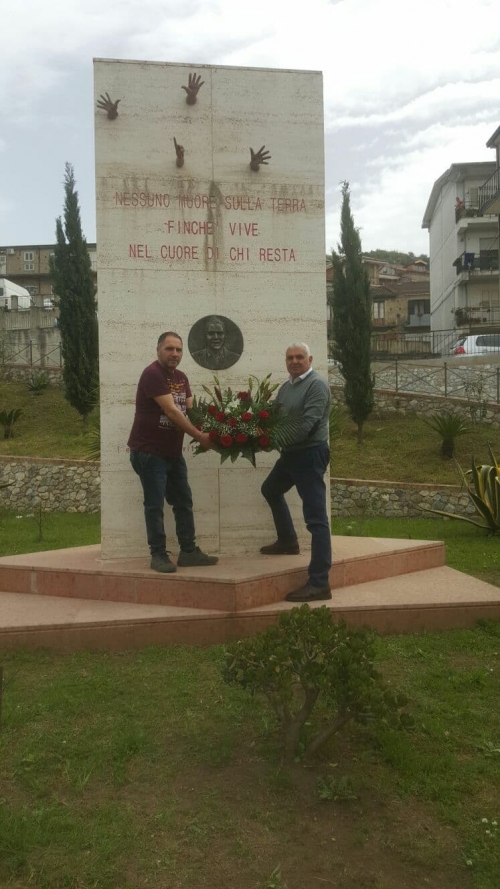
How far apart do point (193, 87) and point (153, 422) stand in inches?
110

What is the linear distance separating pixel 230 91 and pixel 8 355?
23.4 meters

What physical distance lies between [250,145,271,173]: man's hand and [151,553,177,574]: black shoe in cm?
327

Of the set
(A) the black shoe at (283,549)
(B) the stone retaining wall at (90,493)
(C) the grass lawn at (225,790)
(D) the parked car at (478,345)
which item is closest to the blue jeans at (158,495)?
(A) the black shoe at (283,549)

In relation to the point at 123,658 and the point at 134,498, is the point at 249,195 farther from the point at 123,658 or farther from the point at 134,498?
the point at 123,658

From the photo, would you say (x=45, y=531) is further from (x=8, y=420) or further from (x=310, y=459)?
(x=8, y=420)

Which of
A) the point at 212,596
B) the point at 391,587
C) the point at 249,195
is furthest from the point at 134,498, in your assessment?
the point at 249,195

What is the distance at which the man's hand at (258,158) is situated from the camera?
674cm

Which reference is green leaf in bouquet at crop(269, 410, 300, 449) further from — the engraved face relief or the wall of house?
the wall of house

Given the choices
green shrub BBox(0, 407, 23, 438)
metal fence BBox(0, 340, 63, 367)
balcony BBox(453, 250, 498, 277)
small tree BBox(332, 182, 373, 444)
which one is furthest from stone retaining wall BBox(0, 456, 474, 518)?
balcony BBox(453, 250, 498, 277)

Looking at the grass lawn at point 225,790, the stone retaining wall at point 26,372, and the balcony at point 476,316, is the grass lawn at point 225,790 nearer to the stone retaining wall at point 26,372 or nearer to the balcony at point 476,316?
the stone retaining wall at point 26,372

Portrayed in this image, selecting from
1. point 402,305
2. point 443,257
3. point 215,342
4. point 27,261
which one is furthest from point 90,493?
point 27,261

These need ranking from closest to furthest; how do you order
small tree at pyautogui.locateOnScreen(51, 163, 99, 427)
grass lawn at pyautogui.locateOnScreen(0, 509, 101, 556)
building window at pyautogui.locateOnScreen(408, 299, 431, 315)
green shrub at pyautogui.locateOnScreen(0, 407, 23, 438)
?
grass lawn at pyautogui.locateOnScreen(0, 509, 101, 556) < green shrub at pyautogui.locateOnScreen(0, 407, 23, 438) < small tree at pyautogui.locateOnScreen(51, 163, 99, 427) < building window at pyautogui.locateOnScreen(408, 299, 431, 315)

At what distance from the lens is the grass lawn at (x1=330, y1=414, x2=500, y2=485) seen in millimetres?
16688

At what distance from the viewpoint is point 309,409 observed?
5.72m
